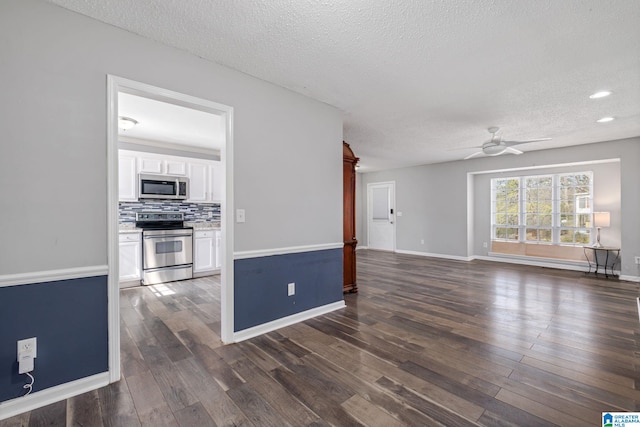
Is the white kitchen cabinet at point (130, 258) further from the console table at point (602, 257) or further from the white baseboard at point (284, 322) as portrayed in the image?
the console table at point (602, 257)

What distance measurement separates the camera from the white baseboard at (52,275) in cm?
173

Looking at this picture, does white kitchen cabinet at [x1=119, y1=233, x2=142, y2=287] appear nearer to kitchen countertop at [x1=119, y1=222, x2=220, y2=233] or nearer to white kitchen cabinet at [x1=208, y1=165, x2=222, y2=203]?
kitchen countertop at [x1=119, y1=222, x2=220, y2=233]

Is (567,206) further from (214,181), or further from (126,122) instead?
(126,122)

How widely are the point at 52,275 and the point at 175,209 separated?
155 inches

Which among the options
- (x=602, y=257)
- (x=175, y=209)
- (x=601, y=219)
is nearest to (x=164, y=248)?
(x=175, y=209)

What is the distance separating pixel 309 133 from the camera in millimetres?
3334

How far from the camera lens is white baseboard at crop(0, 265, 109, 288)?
1726 millimetres

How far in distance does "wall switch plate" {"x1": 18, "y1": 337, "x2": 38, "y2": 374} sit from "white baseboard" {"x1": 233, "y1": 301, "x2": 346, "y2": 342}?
1.36 m

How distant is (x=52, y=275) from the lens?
72.8 inches

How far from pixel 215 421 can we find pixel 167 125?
13.1ft

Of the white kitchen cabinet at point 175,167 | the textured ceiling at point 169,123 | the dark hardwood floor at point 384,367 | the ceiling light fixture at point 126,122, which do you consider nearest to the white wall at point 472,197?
the dark hardwood floor at point 384,367

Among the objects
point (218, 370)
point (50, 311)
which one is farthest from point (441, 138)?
point (50, 311)

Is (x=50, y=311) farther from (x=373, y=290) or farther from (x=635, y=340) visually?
(x=635, y=340)

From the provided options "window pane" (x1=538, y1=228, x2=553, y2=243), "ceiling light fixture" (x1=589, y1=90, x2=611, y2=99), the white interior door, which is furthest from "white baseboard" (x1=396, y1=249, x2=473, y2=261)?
"ceiling light fixture" (x1=589, y1=90, x2=611, y2=99)
